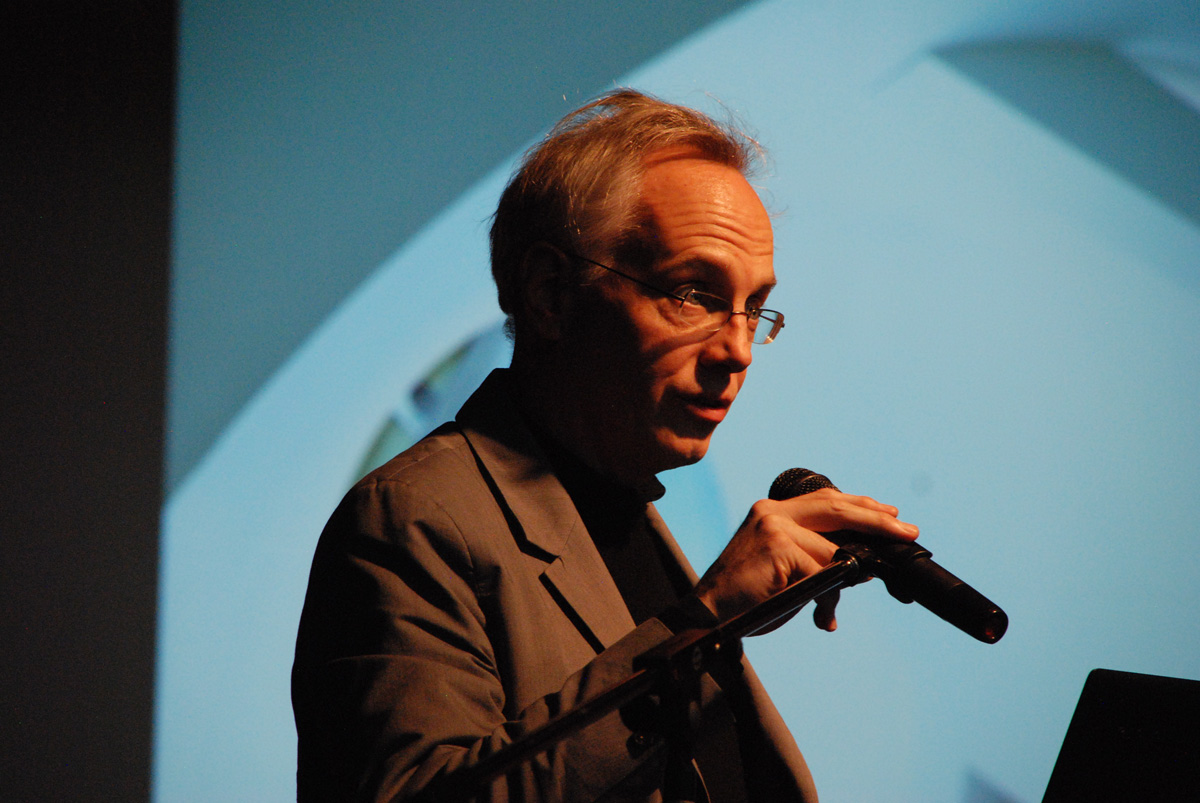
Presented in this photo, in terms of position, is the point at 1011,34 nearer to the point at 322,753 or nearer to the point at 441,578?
the point at 441,578

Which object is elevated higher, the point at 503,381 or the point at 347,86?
the point at 347,86

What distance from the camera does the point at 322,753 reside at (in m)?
1.12

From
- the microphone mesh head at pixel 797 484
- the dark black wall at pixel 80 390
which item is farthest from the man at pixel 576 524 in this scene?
the dark black wall at pixel 80 390

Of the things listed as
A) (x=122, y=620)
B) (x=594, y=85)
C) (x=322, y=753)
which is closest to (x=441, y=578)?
(x=322, y=753)

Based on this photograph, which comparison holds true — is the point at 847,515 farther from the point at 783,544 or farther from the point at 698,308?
the point at 698,308

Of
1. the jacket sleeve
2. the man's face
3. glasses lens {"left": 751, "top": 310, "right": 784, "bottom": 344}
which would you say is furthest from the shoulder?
glasses lens {"left": 751, "top": 310, "right": 784, "bottom": 344}

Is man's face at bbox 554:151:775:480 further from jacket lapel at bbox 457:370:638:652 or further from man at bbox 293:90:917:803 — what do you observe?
jacket lapel at bbox 457:370:638:652

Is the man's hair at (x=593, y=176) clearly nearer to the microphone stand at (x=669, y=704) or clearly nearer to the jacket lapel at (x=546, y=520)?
the jacket lapel at (x=546, y=520)

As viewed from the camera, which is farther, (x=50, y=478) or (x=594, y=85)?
(x=594, y=85)

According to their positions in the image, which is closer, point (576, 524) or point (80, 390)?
point (576, 524)

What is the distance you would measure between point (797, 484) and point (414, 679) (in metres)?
0.66

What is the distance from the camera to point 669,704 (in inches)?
32.6

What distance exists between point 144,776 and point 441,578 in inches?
60.8

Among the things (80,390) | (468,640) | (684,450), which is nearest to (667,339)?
(684,450)
